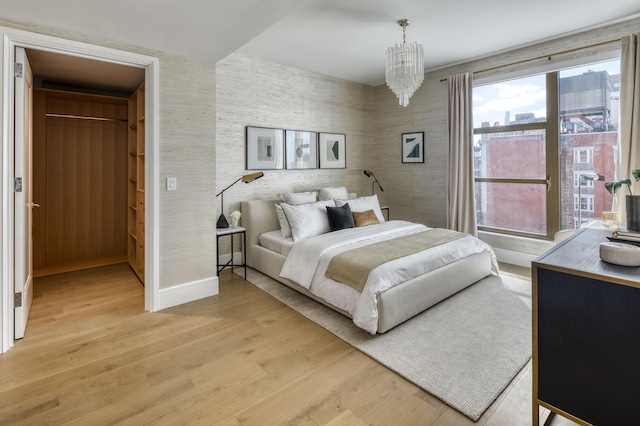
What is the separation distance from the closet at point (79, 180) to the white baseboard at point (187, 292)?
1.91 metres

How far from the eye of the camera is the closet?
4109mm

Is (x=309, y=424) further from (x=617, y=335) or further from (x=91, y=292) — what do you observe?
(x=91, y=292)

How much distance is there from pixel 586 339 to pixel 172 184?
312 centimetres

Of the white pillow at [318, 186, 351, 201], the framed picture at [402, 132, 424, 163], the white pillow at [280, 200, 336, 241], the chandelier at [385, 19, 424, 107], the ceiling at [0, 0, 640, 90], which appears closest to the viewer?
the ceiling at [0, 0, 640, 90]

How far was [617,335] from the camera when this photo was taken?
132 centimetres

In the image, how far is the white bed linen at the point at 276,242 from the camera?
3701 millimetres

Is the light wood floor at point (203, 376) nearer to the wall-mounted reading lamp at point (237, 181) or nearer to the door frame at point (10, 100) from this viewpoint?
the door frame at point (10, 100)

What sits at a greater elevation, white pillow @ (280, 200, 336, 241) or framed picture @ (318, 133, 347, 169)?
framed picture @ (318, 133, 347, 169)

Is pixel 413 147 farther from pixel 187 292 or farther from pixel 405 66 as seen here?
pixel 187 292

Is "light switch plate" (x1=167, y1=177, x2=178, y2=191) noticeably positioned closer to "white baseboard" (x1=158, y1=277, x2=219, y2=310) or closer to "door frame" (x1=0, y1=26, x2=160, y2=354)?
"door frame" (x1=0, y1=26, x2=160, y2=354)

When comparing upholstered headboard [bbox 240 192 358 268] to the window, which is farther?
upholstered headboard [bbox 240 192 358 268]

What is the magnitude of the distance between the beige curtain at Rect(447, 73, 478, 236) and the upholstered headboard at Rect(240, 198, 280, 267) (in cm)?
260

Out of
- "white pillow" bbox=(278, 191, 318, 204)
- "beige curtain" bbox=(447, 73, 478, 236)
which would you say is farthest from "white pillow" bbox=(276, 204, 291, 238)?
"beige curtain" bbox=(447, 73, 478, 236)

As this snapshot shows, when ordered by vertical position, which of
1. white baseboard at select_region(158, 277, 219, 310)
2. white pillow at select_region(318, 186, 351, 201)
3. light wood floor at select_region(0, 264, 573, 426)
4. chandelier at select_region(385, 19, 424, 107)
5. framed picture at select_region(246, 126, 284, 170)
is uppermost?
chandelier at select_region(385, 19, 424, 107)
